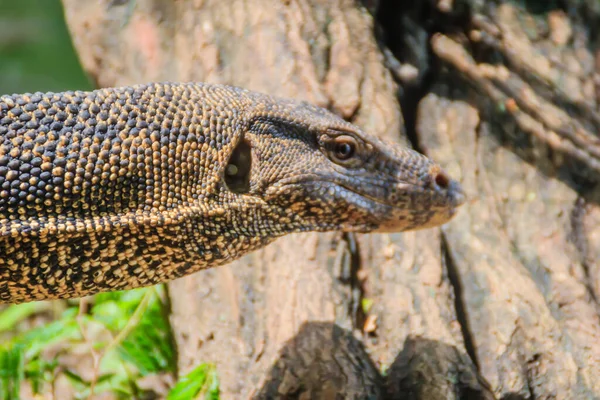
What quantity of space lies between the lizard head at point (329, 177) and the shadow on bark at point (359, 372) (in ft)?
2.08

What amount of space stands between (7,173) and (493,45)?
363 cm

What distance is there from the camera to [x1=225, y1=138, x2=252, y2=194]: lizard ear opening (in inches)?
117

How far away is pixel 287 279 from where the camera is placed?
3631 millimetres

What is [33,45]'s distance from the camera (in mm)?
12273

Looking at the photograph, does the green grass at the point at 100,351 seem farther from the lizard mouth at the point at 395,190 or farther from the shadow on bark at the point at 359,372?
the lizard mouth at the point at 395,190

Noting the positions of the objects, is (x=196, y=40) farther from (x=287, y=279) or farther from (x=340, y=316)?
(x=340, y=316)

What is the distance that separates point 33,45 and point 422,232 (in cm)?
1047

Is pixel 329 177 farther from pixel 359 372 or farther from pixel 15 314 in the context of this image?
pixel 15 314

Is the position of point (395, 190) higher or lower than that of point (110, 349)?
higher

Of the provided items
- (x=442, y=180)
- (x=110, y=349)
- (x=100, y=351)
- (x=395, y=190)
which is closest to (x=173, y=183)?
(x=395, y=190)

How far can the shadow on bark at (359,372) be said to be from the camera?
3.12m

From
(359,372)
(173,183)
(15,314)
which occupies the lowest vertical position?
(15,314)

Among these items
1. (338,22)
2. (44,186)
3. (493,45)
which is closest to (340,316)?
(44,186)

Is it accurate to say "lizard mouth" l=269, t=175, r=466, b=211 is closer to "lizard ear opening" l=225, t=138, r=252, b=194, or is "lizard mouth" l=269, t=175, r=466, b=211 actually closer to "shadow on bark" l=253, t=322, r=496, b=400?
"lizard ear opening" l=225, t=138, r=252, b=194
